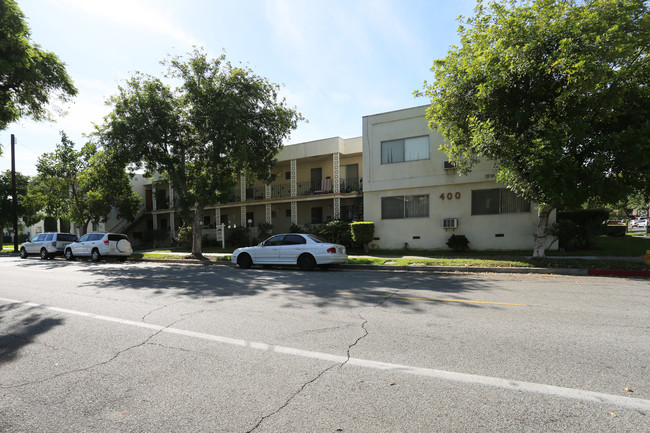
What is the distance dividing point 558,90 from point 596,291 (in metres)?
6.38

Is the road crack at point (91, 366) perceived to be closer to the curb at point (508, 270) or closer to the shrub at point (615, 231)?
the curb at point (508, 270)

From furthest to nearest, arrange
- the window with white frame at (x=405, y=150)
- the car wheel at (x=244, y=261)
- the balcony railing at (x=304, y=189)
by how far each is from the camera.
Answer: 1. the balcony railing at (x=304, y=189)
2. the window with white frame at (x=405, y=150)
3. the car wheel at (x=244, y=261)

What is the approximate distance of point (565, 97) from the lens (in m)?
10.4

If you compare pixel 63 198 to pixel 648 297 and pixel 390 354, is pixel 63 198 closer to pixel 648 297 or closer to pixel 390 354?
pixel 390 354

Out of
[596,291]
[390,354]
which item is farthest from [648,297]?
[390,354]

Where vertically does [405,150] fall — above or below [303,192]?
above

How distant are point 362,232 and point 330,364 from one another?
14355 mm

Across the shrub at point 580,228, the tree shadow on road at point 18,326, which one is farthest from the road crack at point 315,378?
the shrub at point 580,228

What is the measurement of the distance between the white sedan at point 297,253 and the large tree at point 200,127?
558cm

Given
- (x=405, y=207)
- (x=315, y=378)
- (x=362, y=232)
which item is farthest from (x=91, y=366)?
(x=405, y=207)

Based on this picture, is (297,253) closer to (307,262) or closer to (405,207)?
(307,262)

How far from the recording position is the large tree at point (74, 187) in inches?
998

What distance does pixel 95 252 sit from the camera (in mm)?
19812

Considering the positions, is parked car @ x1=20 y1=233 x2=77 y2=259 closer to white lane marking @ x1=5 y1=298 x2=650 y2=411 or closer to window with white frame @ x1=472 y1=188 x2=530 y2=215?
white lane marking @ x1=5 y1=298 x2=650 y2=411
